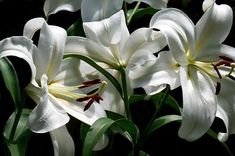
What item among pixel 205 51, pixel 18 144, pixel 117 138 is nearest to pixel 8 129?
pixel 18 144

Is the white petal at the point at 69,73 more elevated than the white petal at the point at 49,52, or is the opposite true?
the white petal at the point at 49,52

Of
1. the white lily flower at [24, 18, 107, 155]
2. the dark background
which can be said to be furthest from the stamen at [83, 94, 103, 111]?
the dark background

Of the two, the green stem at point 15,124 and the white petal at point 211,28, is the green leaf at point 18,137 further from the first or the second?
the white petal at point 211,28

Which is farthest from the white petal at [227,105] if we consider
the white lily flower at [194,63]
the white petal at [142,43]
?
the white petal at [142,43]

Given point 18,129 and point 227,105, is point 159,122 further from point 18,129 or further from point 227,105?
point 18,129

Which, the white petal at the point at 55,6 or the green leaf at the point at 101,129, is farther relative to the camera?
the white petal at the point at 55,6

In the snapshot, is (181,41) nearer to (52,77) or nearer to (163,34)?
(163,34)

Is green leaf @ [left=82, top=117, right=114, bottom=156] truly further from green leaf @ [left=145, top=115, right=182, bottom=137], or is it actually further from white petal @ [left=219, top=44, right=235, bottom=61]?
white petal @ [left=219, top=44, right=235, bottom=61]
